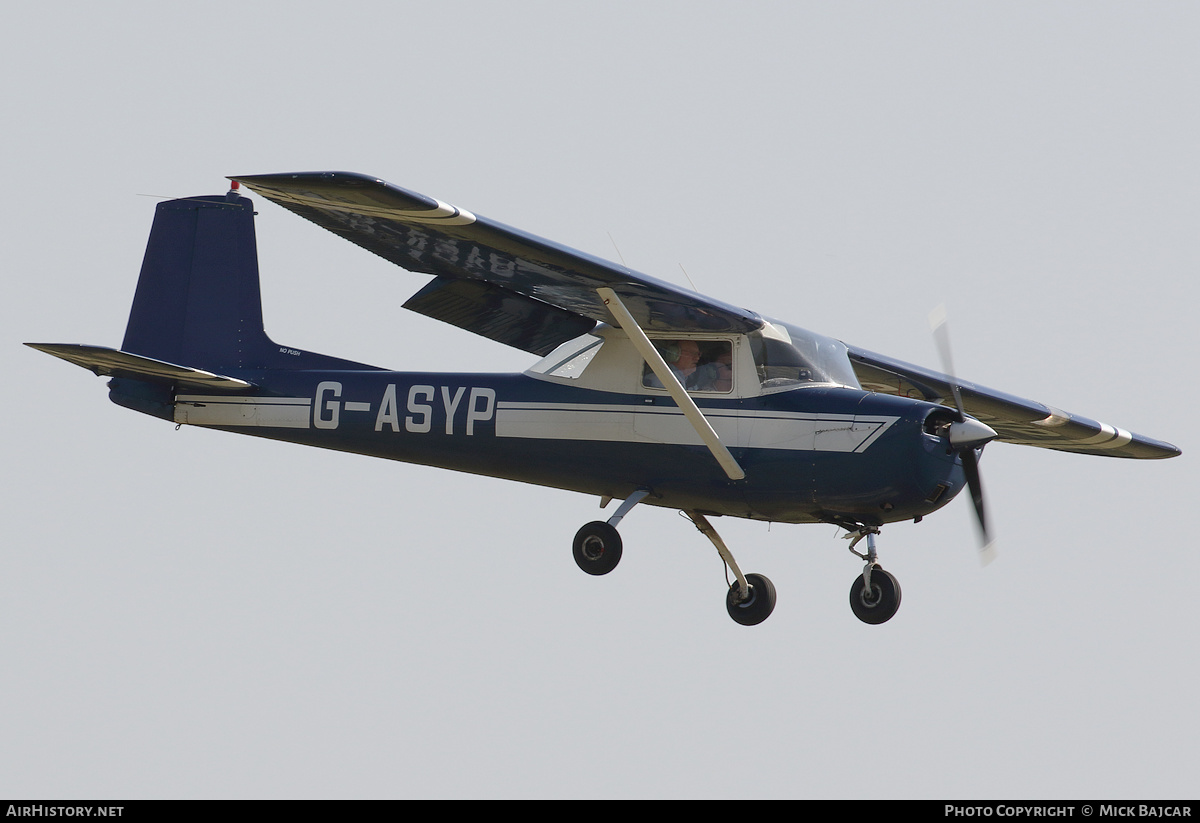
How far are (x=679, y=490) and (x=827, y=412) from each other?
55.5 inches

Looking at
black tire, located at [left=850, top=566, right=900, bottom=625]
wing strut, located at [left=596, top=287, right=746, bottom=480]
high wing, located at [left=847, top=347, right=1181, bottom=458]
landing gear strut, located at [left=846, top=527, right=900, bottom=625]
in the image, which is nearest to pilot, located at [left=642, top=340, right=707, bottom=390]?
wing strut, located at [left=596, top=287, right=746, bottom=480]

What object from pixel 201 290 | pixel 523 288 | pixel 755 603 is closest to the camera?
pixel 523 288

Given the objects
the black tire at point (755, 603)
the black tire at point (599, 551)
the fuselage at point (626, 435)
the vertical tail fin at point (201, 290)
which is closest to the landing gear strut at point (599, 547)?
the black tire at point (599, 551)

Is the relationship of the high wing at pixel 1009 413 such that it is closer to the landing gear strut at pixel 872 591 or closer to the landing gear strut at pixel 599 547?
the landing gear strut at pixel 872 591

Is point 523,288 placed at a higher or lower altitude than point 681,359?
higher

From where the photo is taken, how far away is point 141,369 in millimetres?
14570

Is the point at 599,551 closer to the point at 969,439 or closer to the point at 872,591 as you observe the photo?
the point at 872,591

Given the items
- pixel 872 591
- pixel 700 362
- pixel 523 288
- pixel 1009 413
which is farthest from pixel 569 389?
pixel 1009 413

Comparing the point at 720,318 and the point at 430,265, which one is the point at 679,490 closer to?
the point at 720,318

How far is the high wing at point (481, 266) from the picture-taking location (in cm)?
1134

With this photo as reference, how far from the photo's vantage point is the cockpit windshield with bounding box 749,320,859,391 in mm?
13367

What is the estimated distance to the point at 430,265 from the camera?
1362 cm

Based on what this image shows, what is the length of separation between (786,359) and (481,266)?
2.54 metres

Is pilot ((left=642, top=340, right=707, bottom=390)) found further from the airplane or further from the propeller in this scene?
the propeller
